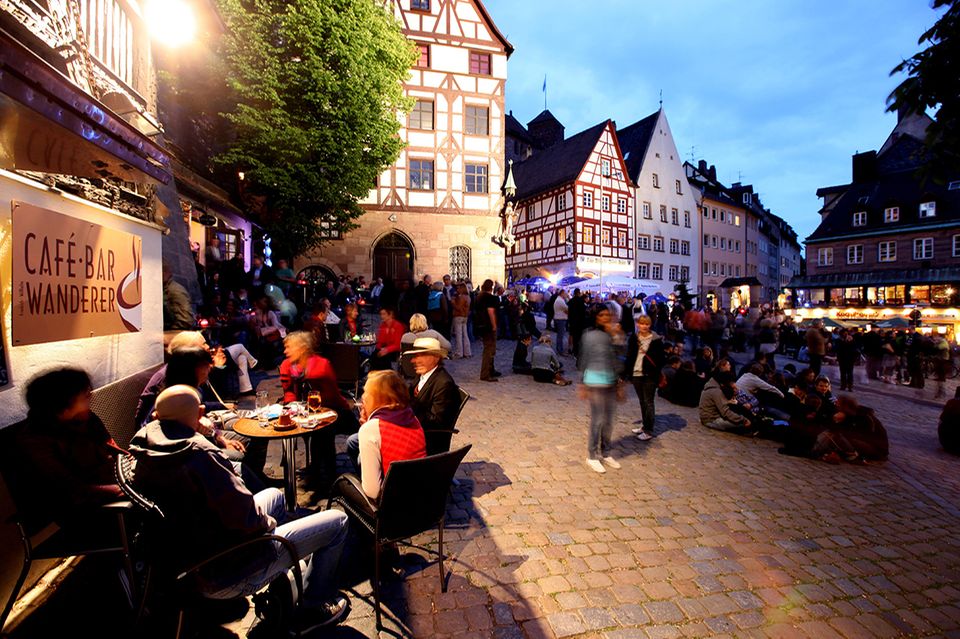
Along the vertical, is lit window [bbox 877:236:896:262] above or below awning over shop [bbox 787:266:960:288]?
above

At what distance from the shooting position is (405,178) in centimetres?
2319

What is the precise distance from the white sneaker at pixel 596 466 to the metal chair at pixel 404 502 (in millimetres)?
2934

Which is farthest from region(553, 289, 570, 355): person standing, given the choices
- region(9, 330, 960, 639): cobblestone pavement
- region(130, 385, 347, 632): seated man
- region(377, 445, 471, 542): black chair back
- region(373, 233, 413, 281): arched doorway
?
region(130, 385, 347, 632): seated man

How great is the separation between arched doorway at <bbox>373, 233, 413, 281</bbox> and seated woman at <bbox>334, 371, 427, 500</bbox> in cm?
2020

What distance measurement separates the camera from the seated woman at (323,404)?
470 centimetres

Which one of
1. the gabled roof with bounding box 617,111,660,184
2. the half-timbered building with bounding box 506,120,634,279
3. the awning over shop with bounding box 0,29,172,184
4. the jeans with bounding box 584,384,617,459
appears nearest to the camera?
the awning over shop with bounding box 0,29,172,184

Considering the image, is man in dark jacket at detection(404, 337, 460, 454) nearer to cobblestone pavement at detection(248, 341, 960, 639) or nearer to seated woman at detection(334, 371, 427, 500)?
cobblestone pavement at detection(248, 341, 960, 639)

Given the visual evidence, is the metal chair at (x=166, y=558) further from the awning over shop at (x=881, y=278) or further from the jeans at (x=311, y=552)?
the awning over shop at (x=881, y=278)

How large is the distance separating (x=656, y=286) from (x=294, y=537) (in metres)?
39.3

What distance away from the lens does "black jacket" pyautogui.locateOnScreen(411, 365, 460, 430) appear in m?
4.43

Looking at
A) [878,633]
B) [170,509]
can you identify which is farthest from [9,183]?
[878,633]

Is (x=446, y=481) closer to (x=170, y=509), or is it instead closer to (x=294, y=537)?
(x=294, y=537)

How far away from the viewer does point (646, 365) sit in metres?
6.94

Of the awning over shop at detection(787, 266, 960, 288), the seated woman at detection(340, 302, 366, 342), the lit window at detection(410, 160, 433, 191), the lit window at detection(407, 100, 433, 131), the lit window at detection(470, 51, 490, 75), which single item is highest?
the lit window at detection(470, 51, 490, 75)
